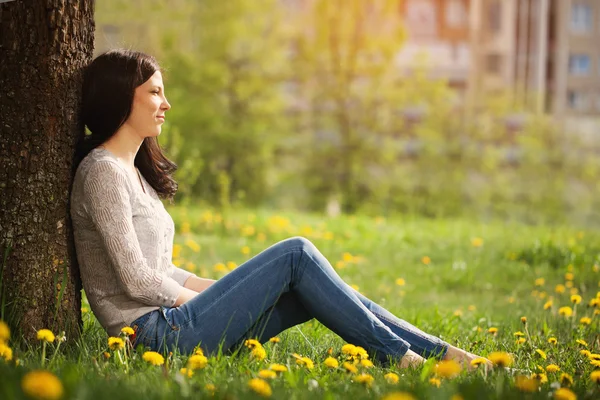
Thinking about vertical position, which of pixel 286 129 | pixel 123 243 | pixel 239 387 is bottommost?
pixel 286 129

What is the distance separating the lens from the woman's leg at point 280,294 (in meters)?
2.45

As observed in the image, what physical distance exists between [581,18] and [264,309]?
51.6 feet

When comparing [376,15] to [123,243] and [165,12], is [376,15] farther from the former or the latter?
[123,243]

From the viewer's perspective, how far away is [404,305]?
4.35 metres

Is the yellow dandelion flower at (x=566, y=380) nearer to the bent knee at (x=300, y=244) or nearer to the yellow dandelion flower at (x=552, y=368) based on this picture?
the yellow dandelion flower at (x=552, y=368)

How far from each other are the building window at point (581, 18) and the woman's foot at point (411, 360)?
15267mm

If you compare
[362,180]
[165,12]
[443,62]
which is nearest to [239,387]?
[362,180]

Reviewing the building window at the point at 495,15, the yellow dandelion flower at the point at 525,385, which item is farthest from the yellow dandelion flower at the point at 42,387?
the building window at the point at 495,15

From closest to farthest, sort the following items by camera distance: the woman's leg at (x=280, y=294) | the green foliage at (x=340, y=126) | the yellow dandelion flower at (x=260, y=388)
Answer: the yellow dandelion flower at (x=260, y=388)
the woman's leg at (x=280, y=294)
the green foliage at (x=340, y=126)

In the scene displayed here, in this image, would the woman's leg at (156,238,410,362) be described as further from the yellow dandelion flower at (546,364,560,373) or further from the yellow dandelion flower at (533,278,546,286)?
the yellow dandelion flower at (533,278,546,286)

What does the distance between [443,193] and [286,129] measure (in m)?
2.67

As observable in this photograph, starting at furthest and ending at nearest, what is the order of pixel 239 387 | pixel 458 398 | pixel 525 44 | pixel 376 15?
pixel 525 44 < pixel 376 15 < pixel 239 387 < pixel 458 398

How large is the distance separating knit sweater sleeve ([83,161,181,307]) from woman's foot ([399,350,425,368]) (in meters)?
0.82

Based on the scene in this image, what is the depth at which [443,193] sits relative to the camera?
454 inches
